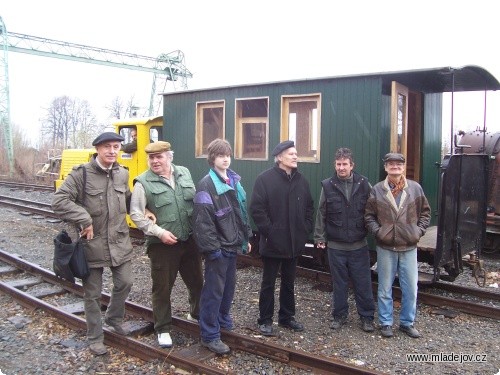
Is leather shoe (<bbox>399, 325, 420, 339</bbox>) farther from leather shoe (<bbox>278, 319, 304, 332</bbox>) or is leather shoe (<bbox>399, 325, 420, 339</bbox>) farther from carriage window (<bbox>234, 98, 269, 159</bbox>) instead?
carriage window (<bbox>234, 98, 269, 159</bbox>)

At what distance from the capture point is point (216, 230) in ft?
13.9

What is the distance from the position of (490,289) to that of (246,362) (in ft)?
13.7

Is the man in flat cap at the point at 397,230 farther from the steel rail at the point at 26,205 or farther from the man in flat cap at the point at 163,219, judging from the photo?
the steel rail at the point at 26,205

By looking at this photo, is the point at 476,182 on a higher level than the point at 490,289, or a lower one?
higher

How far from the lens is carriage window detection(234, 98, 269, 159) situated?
24.1ft

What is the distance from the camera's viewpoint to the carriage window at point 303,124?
6812 millimetres

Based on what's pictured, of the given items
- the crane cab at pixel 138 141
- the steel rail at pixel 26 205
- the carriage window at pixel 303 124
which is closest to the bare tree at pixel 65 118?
the steel rail at pixel 26 205

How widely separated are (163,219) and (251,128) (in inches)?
143

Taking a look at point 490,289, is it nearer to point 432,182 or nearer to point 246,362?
point 432,182

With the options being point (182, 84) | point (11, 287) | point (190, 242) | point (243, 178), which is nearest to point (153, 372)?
point (190, 242)

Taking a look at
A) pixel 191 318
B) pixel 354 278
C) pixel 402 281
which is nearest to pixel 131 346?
pixel 191 318

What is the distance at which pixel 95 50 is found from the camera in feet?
94.1

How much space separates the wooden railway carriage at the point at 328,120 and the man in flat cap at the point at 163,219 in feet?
9.14

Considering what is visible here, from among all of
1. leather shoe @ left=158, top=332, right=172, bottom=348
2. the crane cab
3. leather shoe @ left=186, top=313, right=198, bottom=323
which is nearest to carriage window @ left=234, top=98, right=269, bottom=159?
the crane cab
